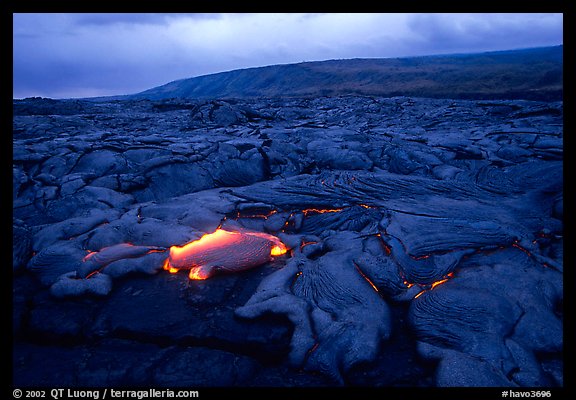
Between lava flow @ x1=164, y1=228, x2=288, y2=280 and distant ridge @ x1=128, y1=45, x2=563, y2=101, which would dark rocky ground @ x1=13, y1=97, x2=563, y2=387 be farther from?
distant ridge @ x1=128, y1=45, x2=563, y2=101

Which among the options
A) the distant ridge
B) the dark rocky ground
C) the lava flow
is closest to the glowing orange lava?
the dark rocky ground

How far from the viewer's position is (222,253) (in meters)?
3.56

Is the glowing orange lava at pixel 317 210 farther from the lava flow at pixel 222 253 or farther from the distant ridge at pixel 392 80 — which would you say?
the distant ridge at pixel 392 80

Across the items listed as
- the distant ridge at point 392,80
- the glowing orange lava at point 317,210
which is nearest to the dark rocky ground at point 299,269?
the glowing orange lava at point 317,210

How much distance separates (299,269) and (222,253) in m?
0.92

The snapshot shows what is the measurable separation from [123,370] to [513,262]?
3.85 meters

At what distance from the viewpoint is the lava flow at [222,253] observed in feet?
11.0

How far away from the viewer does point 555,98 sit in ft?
49.6

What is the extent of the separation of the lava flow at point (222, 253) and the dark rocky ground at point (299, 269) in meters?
0.12

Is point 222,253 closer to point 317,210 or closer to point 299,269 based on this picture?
point 299,269

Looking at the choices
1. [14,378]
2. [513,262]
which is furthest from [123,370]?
[513,262]

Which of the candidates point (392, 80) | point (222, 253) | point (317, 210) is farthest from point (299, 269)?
point (392, 80)
